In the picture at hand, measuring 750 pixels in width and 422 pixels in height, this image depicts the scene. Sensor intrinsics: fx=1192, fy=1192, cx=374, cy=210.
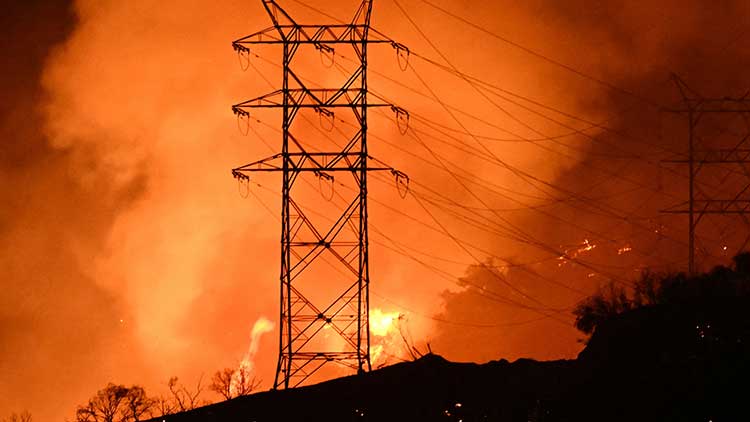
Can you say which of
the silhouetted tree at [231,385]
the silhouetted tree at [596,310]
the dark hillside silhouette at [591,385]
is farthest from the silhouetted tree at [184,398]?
the dark hillside silhouette at [591,385]

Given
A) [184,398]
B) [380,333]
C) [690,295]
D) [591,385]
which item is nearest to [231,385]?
[184,398]

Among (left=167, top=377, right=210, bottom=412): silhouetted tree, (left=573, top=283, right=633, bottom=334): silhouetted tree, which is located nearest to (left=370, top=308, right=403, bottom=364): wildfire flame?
(left=167, top=377, right=210, bottom=412): silhouetted tree

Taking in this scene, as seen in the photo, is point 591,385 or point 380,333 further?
point 380,333

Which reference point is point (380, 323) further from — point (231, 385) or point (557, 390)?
point (557, 390)

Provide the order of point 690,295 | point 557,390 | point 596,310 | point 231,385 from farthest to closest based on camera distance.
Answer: point 231,385, point 596,310, point 690,295, point 557,390

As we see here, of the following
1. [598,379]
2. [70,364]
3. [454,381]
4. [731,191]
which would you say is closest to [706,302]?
[598,379]

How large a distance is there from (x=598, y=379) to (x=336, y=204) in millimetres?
100777

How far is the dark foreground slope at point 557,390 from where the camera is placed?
44344 mm

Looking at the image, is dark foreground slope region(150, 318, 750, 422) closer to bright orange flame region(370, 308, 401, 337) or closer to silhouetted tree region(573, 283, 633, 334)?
silhouetted tree region(573, 283, 633, 334)

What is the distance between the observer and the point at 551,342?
144625 millimetres

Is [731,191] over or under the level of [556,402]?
over

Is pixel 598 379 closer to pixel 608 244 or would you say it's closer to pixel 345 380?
pixel 345 380

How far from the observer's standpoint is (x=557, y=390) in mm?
47594

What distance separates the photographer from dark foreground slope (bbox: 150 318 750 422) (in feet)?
145
